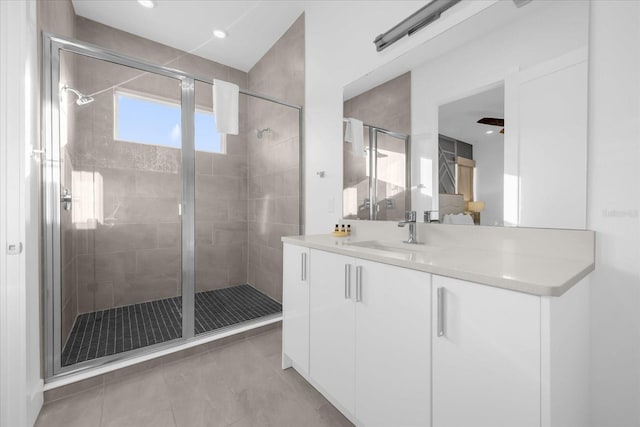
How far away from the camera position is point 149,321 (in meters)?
2.26

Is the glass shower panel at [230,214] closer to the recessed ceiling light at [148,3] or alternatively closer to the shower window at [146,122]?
the shower window at [146,122]

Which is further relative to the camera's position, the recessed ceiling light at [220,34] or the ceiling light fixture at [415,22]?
the recessed ceiling light at [220,34]

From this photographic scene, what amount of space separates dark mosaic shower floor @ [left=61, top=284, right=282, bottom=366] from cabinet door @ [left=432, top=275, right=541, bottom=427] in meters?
1.85

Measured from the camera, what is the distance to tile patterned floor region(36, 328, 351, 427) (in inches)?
51.0

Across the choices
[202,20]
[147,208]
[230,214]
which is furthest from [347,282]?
[202,20]

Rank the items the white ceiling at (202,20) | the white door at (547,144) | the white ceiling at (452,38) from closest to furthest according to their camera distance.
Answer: the white door at (547,144) → the white ceiling at (452,38) → the white ceiling at (202,20)

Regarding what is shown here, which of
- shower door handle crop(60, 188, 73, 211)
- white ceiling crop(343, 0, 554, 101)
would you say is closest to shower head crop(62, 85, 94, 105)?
shower door handle crop(60, 188, 73, 211)

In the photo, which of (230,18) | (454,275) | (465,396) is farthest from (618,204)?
(230,18)

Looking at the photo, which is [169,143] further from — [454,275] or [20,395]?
[454,275]

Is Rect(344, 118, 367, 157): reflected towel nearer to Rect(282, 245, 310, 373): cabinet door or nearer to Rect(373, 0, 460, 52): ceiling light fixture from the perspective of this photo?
Rect(373, 0, 460, 52): ceiling light fixture

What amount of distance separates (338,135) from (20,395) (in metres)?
2.26

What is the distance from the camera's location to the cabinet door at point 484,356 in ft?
2.16

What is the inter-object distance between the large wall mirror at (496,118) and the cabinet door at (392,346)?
0.59 m

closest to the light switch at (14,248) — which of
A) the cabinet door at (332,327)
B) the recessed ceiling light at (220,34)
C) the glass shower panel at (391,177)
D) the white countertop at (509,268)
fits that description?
the cabinet door at (332,327)
